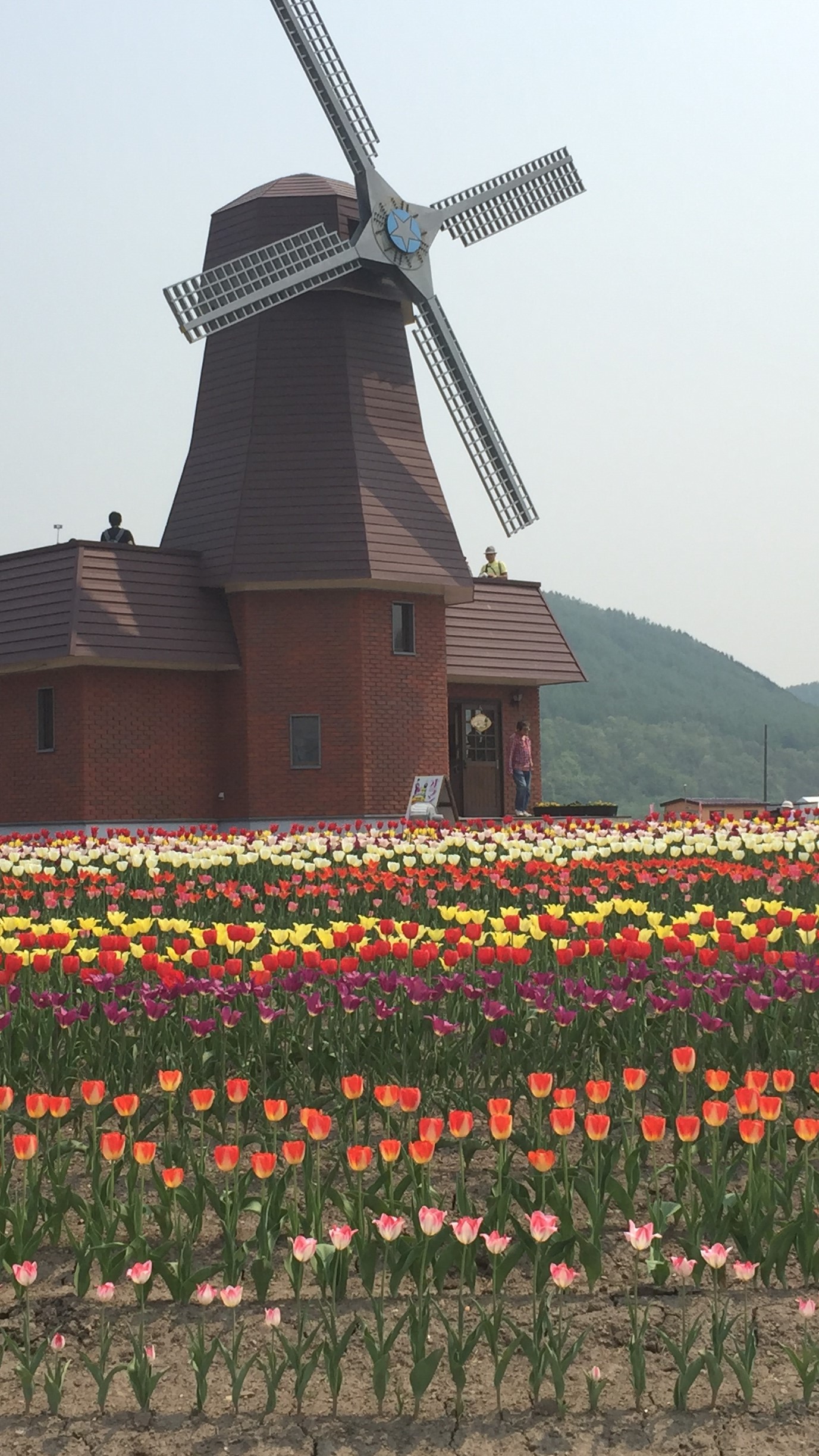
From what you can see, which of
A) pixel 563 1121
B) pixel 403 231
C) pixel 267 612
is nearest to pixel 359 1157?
pixel 563 1121

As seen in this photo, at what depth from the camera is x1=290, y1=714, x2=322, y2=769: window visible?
2833 cm

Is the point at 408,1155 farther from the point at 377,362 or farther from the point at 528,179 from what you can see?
the point at 528,179

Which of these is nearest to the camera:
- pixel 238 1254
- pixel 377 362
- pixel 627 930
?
pixel 238 1254

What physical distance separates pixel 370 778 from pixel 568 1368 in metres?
23.8

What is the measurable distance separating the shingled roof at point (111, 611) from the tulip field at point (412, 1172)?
18.2m

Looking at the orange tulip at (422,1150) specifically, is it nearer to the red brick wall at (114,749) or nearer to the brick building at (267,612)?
the brick building at (267,612)

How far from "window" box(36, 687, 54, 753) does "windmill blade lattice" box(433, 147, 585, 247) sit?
1177cm

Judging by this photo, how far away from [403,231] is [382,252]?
73 centimetres

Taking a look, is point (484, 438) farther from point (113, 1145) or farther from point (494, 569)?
point (113, 1145)

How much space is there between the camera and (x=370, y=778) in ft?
92.4

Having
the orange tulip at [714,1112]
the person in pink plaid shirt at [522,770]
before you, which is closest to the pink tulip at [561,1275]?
the orange tulip at [714,1112]

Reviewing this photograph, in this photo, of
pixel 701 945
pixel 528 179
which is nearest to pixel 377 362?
pixel 528 179

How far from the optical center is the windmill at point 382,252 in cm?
2834

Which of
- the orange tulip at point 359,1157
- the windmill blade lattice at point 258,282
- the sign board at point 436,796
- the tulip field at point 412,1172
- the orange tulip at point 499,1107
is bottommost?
the tulip field at point 412,1172
